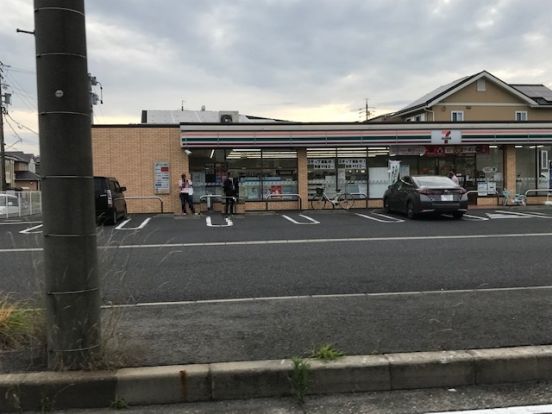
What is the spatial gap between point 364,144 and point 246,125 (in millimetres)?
5214

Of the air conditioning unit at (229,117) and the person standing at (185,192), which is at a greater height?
the air conditioning unit at (229,117)

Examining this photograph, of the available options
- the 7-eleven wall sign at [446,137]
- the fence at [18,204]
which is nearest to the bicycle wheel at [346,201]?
the 7-eleven wall sign at [446,137]

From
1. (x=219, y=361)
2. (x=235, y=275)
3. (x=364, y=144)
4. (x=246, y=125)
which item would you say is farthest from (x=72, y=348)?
(x=364, y=144)

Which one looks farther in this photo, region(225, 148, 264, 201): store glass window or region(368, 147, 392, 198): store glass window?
region(368, 147, 392, 198): store glass window

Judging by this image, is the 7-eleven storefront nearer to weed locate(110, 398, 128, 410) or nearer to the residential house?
weed locate(110, 398, 128, 410)

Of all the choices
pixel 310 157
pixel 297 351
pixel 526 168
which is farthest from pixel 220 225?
pixel 526 168

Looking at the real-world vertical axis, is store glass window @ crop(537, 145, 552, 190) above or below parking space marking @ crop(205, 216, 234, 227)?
above

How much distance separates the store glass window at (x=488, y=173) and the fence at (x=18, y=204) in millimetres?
18790

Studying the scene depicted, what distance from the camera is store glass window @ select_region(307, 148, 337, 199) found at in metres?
25.2

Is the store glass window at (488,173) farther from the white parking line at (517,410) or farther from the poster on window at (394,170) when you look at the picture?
the white parking line at (517,410)

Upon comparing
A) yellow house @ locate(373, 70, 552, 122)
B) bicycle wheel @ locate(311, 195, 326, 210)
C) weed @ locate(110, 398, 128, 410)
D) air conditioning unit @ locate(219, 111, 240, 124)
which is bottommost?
weed @ locate(110, 398, 128, 410)

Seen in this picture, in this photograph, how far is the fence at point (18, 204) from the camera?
22.2 m

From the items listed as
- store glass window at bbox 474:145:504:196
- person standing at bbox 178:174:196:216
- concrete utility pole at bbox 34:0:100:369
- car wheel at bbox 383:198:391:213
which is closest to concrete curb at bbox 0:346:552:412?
concrete utility pole at bbox 34:0:100:369

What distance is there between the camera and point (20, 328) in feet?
16.9
